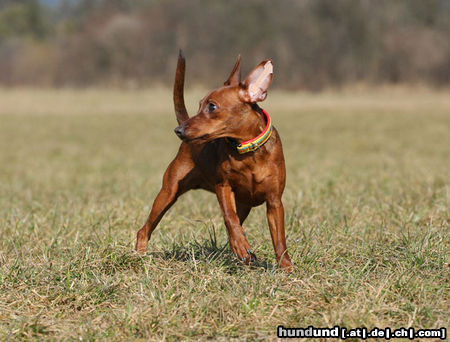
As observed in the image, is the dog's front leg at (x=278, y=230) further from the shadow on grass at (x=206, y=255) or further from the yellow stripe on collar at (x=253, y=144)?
the yellow stripe on collar at (x=253, y=144)

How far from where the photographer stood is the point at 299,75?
35812 mm

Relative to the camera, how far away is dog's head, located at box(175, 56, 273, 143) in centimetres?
340

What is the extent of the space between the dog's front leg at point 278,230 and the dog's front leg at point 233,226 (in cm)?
22

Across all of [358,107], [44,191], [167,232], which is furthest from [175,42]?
[167,232]

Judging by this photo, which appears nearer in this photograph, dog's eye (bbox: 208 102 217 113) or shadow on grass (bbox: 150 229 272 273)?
dog's eye (bbox: 208 102 217 113)

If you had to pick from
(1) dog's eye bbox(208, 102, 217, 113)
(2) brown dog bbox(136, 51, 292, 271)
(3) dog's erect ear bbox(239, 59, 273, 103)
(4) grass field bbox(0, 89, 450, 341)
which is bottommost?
(4) grass field bbox(0, 89, 450, 341)

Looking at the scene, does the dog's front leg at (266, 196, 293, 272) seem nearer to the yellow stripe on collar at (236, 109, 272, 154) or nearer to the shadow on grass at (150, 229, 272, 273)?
the shadow on grass at (150, 229, 272, 273)

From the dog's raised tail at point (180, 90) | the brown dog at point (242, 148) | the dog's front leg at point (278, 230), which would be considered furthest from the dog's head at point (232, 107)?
the dog's raised tail at point (180, 90)

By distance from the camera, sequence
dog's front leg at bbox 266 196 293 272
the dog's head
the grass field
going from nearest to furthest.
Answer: the grass field, the dog's head, dog's front leg at bbox 266 196 293 272

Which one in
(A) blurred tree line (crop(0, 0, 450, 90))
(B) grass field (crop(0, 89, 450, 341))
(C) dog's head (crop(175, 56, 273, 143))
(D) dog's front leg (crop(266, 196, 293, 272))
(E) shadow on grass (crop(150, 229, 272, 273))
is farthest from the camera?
(A) blurred tree line (crop(0, 0, 450, 90))

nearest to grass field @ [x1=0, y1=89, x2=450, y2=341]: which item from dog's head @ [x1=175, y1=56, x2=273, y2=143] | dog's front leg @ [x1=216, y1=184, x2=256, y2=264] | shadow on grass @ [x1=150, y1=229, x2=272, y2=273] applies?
shadow on grass @ [x1=150, y1=229, x2=272, y2=273]

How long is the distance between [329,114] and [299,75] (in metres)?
13.8

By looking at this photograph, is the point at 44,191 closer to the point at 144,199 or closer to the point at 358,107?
the point at 144,199

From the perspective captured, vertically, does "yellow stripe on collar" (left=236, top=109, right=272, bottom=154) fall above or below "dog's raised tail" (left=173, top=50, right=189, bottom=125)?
below
